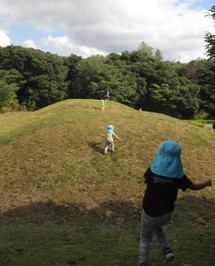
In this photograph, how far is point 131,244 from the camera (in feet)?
27.2

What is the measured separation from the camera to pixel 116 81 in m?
63.2

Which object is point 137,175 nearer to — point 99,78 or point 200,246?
point 200,246

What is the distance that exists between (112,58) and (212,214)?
65.1 meters

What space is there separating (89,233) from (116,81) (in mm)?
53923

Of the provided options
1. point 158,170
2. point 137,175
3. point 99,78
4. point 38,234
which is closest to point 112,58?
point 99,78

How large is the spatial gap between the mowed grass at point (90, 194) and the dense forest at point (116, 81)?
124 ft

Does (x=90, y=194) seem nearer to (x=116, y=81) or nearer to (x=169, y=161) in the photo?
(x=169, y=161)

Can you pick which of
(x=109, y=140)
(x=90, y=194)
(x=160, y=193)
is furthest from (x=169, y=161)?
(x=109, y=140)

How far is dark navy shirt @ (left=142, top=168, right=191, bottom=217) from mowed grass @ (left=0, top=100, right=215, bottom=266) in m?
1.56

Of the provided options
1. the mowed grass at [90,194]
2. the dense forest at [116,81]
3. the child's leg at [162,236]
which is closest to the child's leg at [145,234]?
the child's leg at [162,236]

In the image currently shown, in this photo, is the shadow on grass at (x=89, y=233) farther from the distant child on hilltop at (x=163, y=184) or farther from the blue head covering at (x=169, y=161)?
the blue head covering at (x=169, y=161)

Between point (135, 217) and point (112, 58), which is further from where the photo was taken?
point (112, 58)

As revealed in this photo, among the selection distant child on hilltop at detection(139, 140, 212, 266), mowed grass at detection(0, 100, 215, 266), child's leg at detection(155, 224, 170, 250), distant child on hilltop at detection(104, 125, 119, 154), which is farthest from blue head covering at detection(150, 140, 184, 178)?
distant child on hilltop at detection(104, 125, 119, 154)

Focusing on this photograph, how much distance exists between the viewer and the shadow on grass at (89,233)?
22.1ft
